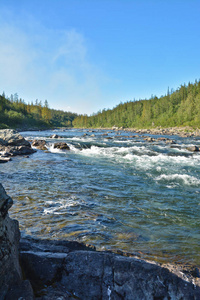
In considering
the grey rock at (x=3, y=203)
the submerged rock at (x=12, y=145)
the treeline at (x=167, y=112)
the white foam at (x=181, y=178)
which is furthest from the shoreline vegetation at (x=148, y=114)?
the grey rock at (x=3, y=203)

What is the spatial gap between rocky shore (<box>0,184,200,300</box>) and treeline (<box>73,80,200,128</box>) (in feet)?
289

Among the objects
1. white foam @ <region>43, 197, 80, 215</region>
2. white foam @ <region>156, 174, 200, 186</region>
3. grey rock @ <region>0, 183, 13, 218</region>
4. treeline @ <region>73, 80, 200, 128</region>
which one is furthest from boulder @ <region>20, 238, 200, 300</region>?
treeline @ <region>73, 80, 200, 128</region>

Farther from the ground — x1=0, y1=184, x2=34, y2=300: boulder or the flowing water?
x1=0, y1=184, x2=34, y2=300: boulder

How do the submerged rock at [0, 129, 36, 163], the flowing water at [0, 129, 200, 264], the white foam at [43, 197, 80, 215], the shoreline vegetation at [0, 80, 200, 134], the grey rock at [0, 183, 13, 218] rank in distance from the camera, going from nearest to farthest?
the grey rock at [0, 183, 13, 218], the flowing water at [0, 129, 200, 264], the white foam at [43, 197, 80, 215], the submerged rock at [0, 129, 36, 163], the shoreline vegetation at [0, 80, 200, 134]

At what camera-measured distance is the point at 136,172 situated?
50.2ft

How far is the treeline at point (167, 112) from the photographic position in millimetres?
96938

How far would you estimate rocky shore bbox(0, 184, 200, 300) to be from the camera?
326 centimetres

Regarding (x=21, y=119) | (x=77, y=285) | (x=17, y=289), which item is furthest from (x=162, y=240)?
(x=21, y=119)

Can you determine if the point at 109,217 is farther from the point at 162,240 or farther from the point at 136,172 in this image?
the point at 136,172

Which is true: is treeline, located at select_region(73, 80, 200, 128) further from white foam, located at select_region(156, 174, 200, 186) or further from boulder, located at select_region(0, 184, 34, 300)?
boulder, located at select_region(0, 184, 34, 300)

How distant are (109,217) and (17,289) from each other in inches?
188

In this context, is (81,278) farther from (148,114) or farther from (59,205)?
(148,114)

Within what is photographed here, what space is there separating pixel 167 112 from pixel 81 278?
136997mm

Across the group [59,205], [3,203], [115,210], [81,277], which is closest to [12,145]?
[59,205]
